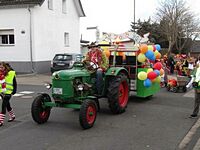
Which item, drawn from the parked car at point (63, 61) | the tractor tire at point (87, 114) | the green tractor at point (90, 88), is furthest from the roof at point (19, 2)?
the tractor tire at point (87, 114)

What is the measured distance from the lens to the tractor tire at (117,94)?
9.12 meters

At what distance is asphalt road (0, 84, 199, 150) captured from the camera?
21.6ft

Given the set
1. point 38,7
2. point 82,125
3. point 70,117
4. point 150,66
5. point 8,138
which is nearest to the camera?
point 8,138

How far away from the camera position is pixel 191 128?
8055mm

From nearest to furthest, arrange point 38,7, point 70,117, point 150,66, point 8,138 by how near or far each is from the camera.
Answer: point 8,138 < point 70,117 < point 150,66 < point 38,7

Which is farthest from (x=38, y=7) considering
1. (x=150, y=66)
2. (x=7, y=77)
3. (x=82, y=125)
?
(x=82, y=125)

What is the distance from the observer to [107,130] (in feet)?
25.3

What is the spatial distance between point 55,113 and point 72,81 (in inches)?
74.0

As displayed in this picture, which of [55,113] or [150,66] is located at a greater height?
[150,66]

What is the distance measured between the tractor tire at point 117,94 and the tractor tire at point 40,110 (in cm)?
176

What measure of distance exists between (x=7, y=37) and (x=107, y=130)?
18911 millimetres

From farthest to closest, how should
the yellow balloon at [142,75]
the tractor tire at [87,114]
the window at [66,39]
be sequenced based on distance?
the window at [66,39] → the yellow balloon at [142,75] → the tractor tire at [87,114]

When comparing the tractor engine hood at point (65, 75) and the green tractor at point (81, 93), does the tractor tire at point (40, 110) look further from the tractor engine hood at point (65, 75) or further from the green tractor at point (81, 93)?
the tractor engine hood at point (65, 75)

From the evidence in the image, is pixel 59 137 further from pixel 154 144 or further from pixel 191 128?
pixel 191 128
